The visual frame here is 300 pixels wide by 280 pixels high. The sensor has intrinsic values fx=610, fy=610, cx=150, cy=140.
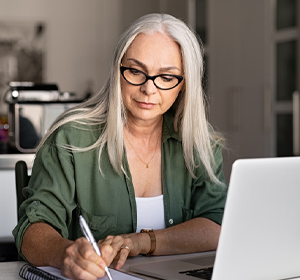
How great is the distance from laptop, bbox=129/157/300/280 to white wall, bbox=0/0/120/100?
5559mm

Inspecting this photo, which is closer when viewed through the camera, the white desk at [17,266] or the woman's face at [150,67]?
the white desk at [17,266]

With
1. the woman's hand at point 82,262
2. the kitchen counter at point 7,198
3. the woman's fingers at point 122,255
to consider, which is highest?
the woman's hand at point 82,262

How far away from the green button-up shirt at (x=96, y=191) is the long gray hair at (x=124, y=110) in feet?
0.09

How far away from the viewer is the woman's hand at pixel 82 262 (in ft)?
3.60

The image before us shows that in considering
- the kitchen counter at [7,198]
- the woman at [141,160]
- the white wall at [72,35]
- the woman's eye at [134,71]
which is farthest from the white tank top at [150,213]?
the white wall at [72,35]

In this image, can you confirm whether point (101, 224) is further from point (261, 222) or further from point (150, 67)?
point (261, 222)

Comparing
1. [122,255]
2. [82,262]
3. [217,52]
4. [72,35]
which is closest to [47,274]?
[82,262]

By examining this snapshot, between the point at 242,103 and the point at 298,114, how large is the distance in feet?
2.92

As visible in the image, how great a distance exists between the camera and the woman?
1477 millimetres

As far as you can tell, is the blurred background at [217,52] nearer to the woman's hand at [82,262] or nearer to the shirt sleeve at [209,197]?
the shirt sleeve at [209,197]

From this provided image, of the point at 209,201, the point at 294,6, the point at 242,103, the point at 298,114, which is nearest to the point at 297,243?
the point at 209,201

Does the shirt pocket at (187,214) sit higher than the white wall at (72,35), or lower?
lower

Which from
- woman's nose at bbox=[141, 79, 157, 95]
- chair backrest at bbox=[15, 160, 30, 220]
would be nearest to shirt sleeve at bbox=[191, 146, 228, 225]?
woman's nose at bbox=[141, 79, 157, 95]

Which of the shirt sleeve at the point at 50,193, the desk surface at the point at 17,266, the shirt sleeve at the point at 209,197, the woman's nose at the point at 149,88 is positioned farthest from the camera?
the shirt sleeve at the point at 209,197
